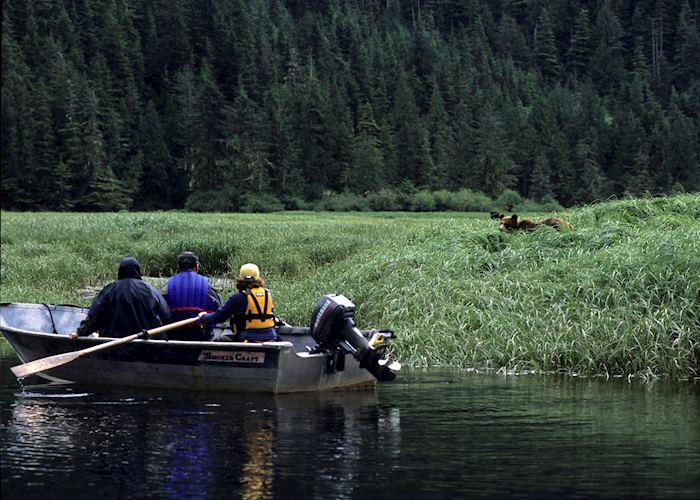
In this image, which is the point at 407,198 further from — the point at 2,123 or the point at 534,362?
the point at 534,362

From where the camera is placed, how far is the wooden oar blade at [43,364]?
16.3 metres

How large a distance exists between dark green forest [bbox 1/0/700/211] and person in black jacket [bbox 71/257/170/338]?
6136 cm

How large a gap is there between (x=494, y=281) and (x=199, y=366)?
6.97m

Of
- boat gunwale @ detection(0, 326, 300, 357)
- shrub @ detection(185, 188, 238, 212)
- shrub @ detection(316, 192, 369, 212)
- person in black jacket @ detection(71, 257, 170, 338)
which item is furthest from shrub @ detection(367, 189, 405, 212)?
boat gunwale @ detection(0, 326, 300, 357)

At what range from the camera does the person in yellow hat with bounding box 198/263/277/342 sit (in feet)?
52.9

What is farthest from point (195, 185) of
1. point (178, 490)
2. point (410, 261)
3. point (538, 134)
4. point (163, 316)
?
point (178, 490)

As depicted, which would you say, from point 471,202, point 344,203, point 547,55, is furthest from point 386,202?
point 547,55

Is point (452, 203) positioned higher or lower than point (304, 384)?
higher

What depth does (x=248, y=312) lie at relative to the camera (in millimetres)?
16344

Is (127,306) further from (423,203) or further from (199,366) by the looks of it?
(423,203)

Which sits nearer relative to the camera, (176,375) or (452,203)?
(176,375)

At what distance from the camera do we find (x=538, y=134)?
331ft

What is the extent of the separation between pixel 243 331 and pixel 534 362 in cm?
473

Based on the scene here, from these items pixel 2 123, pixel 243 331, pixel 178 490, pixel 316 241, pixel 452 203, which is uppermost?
pixel 2 123
